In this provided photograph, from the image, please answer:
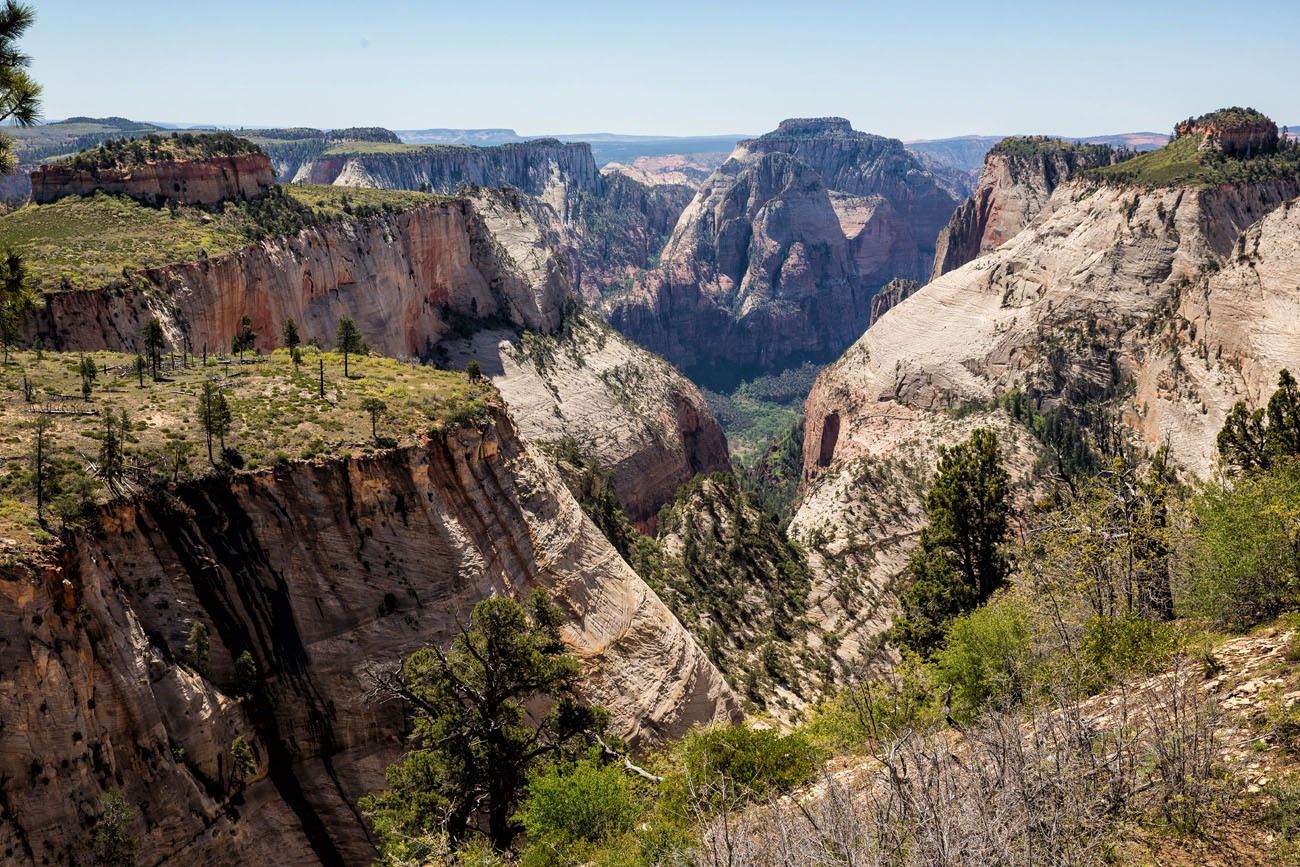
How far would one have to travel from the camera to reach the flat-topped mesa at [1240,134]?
104 metres

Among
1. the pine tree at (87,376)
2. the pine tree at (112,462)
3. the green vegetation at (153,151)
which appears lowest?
the pine tree at (112,462)

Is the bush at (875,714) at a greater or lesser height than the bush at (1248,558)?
lesser

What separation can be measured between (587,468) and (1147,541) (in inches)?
1436

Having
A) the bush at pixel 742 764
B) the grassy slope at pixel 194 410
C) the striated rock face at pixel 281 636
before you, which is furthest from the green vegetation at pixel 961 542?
the grassy slope at pixel 194 410

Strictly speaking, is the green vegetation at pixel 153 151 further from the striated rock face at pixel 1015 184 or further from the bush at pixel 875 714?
the striated rock face at pixel 1015 184

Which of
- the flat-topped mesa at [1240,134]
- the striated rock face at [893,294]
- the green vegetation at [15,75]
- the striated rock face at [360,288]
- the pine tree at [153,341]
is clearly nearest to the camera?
the green vegetation at [15,75]

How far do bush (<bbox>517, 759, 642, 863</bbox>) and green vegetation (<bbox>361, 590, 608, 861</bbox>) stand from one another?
10.2 ft

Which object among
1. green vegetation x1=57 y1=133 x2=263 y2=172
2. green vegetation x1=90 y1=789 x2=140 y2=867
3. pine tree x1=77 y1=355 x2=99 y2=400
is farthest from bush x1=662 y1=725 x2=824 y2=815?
green vegetation x1=57 y1=133 x2=263 y2=172

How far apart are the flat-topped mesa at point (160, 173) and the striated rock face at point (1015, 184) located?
11181 centimetres

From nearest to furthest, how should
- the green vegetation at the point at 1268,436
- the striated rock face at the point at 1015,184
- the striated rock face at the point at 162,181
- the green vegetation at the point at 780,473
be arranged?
the green vegetation at the point at 1268,436 → the striated rock face at the point at 162,181 → the green vegetation at the point at 780,473 → the striated rock face at the point at 1015,184

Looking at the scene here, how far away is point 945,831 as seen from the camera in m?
13.3

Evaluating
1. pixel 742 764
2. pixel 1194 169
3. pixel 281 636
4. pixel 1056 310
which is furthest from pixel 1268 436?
pixel 1194 169

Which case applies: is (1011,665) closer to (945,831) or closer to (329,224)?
(945,831)

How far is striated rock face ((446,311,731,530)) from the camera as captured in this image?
93.3m
